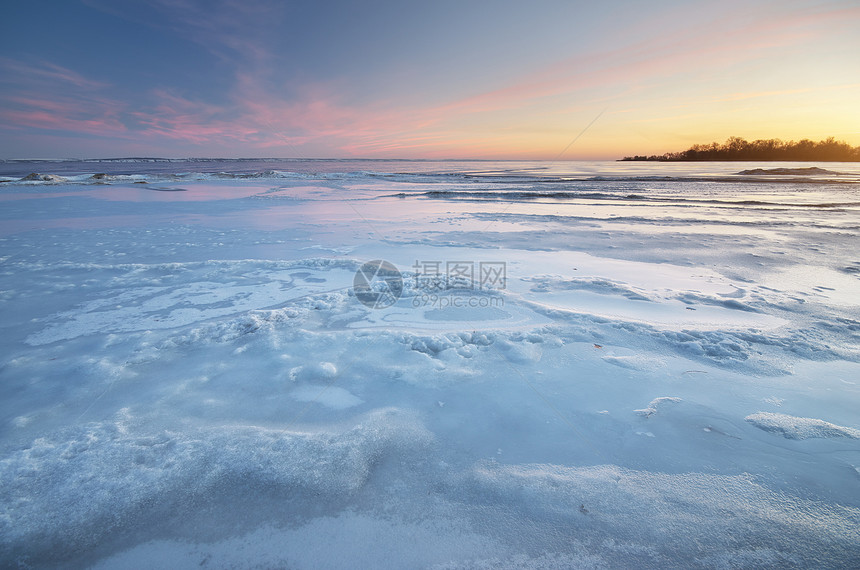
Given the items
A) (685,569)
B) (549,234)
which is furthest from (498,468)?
(549,234)

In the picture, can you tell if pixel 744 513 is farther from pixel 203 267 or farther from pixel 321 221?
pixel 321 221

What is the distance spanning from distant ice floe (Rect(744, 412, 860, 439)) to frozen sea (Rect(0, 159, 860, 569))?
0.6 inches

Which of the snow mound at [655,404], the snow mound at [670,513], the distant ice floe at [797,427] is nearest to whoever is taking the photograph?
the snow mound at [670,513]

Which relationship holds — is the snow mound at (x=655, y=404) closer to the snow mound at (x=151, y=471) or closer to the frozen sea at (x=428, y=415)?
the frozen sea at (x=428, y=415)

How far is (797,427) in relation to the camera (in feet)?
6.40

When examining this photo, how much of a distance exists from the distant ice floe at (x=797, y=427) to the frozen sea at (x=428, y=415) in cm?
2

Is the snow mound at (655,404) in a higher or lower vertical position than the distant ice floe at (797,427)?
higher

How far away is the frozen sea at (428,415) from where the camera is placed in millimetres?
1401

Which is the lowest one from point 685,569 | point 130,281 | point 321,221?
point 685,569

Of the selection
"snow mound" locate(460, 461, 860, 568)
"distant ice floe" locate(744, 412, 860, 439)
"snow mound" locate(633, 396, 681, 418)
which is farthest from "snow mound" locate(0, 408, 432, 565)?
"distant ice floe" locate(744, 412, 860, 439)

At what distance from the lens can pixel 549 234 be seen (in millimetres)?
7305

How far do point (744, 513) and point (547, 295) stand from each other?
100 inches

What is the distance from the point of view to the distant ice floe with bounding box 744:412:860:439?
1.90 m

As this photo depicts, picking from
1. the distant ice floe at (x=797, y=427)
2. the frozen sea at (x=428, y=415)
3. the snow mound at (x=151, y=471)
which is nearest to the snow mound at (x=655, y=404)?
the frozen sea at (x=428, y=415)
